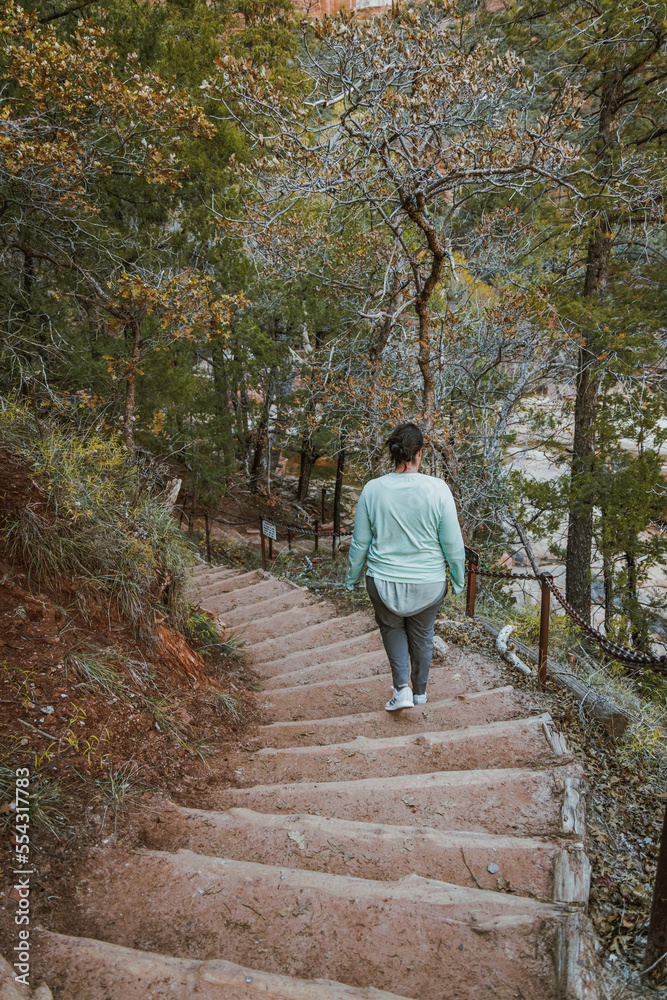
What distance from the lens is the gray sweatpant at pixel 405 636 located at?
336 cm

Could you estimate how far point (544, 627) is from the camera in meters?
3.78

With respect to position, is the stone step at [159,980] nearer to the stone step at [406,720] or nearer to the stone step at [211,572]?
the stone step at [406,720]

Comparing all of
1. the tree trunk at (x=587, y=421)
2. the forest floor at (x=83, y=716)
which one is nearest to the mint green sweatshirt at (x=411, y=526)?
the forest floor at (x=83, y=716)

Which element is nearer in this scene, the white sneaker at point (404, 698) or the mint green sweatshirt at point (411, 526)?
the mint green sweatshirt at point (411, 526)

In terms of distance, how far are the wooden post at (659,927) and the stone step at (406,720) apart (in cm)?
167

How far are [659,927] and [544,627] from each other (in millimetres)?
2120

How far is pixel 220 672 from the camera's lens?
439cm

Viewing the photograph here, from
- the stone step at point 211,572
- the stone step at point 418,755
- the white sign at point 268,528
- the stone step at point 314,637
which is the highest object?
the white sign at point 268,528

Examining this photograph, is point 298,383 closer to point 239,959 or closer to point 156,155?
point 156,155

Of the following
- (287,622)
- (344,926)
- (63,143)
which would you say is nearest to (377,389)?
(287,622)

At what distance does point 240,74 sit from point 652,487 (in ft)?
26.5

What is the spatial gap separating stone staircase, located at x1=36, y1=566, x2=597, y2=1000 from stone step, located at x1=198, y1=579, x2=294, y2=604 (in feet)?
10.8

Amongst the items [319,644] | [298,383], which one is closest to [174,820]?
[319,644]

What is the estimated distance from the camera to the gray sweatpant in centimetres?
336
